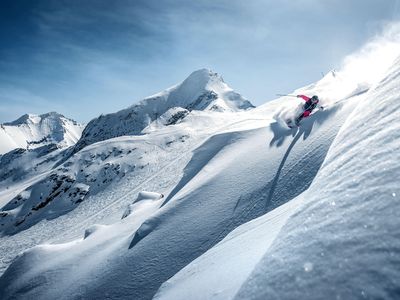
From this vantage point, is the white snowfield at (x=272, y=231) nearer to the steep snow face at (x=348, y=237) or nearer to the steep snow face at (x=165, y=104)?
the steep snow face at (x=348, y=237)

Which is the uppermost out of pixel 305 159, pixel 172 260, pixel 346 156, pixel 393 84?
pixel 393 84

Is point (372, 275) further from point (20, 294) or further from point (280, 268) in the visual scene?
point (20, 294)

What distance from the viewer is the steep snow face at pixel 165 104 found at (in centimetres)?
11888

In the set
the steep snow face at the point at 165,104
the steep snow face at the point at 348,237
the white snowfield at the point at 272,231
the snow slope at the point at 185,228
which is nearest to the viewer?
the steep snow face at the point at 348,237

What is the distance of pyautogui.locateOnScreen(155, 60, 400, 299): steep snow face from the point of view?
84.0 inches

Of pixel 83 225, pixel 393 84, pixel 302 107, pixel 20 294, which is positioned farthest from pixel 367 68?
pixel 83 225

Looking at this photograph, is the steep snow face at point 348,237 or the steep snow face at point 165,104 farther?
the steep snow face at point 165,104

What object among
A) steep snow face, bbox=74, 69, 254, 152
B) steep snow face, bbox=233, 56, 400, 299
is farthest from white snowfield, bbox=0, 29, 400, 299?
steep snow face, bbox=74, 69, 254, 152

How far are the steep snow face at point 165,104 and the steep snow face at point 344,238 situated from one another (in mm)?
108682

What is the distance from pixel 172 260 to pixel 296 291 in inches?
212

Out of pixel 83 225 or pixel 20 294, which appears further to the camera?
pixel 83 225

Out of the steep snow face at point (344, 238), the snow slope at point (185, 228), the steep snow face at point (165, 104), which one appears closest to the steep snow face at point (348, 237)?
the steep snow face at point (344, 238)

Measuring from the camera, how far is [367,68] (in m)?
21.7

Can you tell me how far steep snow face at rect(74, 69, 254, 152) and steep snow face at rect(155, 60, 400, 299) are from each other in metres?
109
